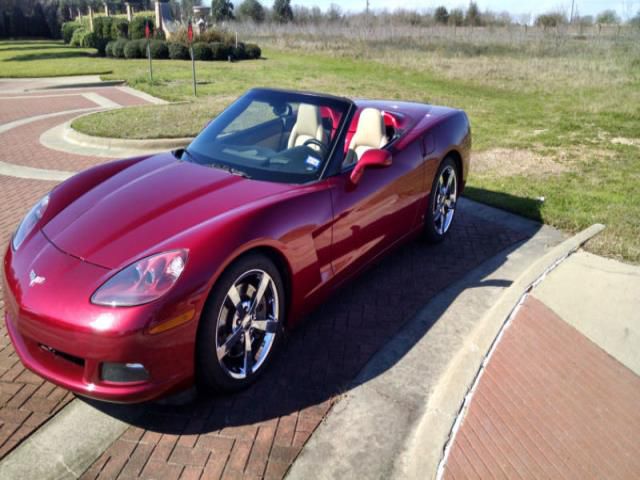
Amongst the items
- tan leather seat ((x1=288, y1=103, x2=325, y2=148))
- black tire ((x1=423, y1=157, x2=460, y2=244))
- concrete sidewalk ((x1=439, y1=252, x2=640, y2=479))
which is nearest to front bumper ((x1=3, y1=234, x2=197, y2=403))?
concrete sidewalk ((x1=439, y1=252, x2=640, y2=479))

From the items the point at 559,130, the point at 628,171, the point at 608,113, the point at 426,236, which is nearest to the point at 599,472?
the point at 426,236

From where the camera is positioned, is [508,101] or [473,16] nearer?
[508,101]

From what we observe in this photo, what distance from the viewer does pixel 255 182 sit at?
3.59m

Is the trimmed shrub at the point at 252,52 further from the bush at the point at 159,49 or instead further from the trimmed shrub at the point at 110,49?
the trimmed shrub at the point at 110,49

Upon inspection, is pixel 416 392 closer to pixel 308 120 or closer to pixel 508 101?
pixel 308 120

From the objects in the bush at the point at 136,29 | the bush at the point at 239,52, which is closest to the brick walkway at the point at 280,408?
the bush at the point at 239,52

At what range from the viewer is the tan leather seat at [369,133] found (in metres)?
4.56

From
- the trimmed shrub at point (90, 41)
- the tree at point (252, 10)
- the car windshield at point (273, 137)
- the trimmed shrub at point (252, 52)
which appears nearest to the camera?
the car windshield at point (273, 137)

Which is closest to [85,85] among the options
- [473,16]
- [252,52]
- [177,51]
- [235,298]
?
[177,51]

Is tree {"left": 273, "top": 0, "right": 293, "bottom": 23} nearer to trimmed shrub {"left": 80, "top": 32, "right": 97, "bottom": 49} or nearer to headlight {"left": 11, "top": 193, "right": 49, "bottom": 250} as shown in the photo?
trimmed shrub {"left": 80, "top": 32, "right": 97, "bottom": 49}

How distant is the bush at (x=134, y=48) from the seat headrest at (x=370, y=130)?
86.6 ft

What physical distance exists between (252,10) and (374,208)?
253ft

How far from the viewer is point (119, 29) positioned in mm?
31781

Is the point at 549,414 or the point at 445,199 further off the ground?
the point at 445,199
